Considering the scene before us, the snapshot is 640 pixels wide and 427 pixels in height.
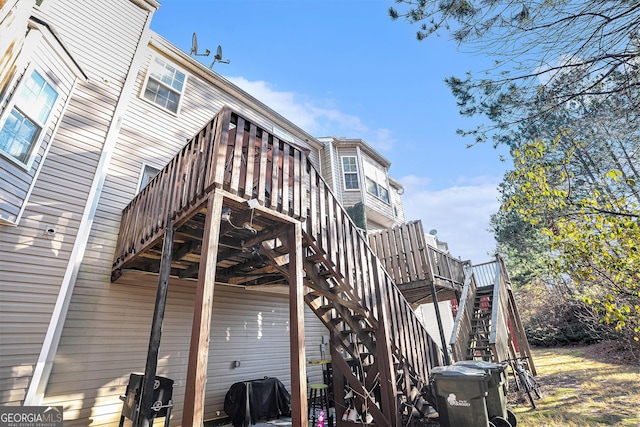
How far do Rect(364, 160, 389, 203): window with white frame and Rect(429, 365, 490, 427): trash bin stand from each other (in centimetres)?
889

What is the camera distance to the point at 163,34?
810 cm

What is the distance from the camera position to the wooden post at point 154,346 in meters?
3.20

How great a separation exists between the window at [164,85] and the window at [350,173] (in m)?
6.89

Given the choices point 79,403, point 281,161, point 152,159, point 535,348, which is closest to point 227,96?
point 152,159

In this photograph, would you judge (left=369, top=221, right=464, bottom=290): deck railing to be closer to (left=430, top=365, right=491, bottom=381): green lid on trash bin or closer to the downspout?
(left=430, top=365, right=491, bottom=381): green lid on trash bin

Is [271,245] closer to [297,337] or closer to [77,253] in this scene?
[297,337]

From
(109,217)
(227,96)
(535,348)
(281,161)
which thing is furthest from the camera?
(535,348)

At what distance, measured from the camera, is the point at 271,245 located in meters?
4.71

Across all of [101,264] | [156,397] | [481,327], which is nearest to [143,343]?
[156,397]

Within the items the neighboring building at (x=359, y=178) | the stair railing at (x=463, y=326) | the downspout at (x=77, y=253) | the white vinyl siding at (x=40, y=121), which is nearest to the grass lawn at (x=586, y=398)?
the stair railing at (x=463, y=326)

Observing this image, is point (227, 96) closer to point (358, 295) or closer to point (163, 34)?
point (163, 34)

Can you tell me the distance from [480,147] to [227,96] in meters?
7.81

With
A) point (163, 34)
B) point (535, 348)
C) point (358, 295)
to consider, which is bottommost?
point (535, 348)

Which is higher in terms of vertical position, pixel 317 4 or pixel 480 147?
pixel 317 4
